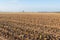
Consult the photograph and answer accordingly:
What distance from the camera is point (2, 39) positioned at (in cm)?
1373

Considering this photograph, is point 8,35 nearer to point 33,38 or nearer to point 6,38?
point 6,38

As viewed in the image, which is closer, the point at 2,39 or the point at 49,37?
the point at 49,37

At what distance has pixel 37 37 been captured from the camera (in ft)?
41.8

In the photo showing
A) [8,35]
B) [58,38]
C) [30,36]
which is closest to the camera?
[58,38]

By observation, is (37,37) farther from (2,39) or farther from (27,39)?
(2,39)

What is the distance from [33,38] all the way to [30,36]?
1.85 ft

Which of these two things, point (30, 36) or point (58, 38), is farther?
point (30, 36)

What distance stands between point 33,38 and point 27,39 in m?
0.52

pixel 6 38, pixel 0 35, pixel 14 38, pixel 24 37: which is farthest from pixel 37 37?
pixel 0 35

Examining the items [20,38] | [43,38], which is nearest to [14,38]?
[20,38]

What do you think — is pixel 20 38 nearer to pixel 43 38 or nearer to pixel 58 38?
pixel 43 38

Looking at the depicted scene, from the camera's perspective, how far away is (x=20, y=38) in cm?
1305

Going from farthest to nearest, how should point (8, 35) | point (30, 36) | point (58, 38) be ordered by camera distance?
1. point (8, 35)
2. point (30, 36)
3. point (58, 38)

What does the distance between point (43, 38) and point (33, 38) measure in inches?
33.0
